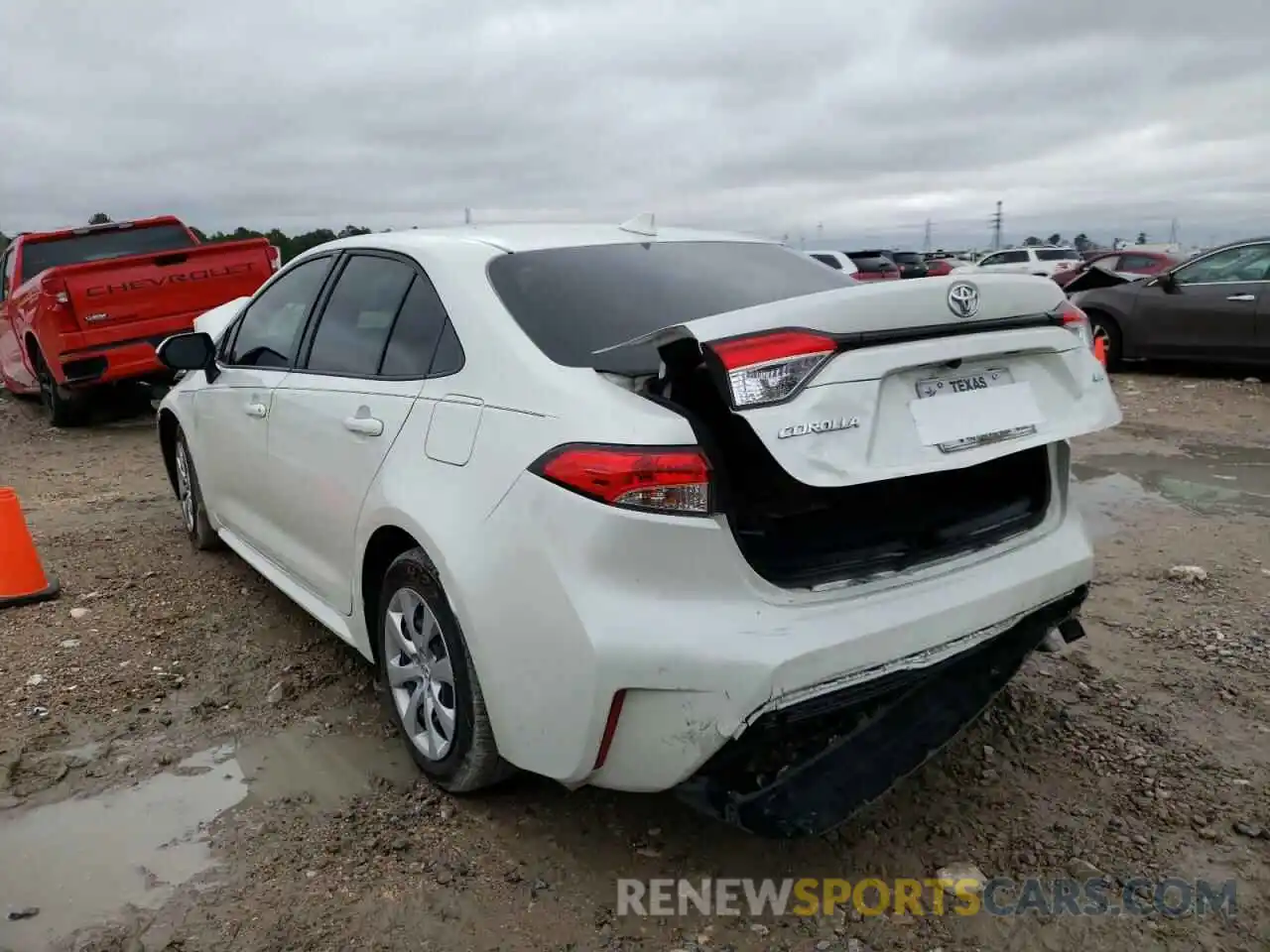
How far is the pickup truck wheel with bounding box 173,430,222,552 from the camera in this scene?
4.91 metres

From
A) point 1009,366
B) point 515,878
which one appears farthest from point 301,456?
point 1009,366

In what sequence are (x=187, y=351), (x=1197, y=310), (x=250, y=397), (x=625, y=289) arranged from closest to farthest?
(x=625, y=289) → (x=250, y=397) → (x=187, y=351) → (x=1197, y=310)

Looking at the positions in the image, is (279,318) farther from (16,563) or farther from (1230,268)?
(1230,268)

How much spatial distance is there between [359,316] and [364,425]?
54 centimetres

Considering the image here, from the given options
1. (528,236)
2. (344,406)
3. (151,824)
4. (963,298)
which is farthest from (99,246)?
(963,298)

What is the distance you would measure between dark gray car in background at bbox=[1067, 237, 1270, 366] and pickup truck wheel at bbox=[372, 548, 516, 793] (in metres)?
9.28

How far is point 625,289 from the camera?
2930mm

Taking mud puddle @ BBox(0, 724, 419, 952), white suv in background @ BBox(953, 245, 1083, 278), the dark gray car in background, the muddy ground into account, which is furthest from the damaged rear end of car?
white suv in background @ BBox(953, 245, 1083, 278)

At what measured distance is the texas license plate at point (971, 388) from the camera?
231 cm

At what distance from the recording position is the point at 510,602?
2.34 m

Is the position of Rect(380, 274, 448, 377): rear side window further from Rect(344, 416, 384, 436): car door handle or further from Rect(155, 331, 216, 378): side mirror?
Rect(155, 331, 216, 378): side mirror

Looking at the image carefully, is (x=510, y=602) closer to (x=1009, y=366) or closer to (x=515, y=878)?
(x=515, y=878)

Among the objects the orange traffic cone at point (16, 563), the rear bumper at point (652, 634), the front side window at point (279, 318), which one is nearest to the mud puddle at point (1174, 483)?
the rear bumper at point (652, 634)

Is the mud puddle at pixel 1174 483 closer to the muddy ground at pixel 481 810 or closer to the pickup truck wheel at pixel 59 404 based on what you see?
the muddy ground at pixel 481 810
